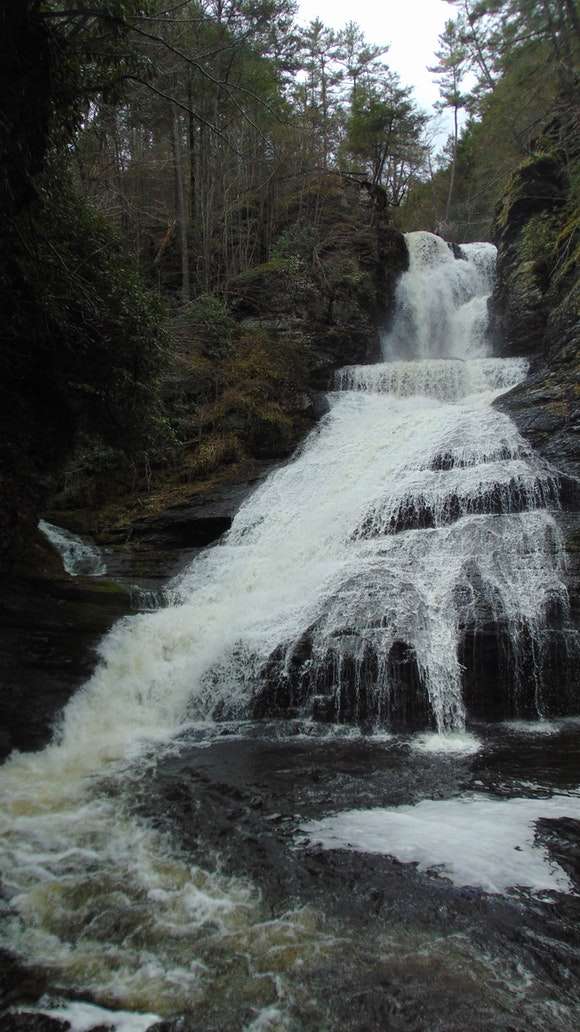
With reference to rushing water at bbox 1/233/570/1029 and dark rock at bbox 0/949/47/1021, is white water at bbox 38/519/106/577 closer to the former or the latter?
rushing water at bbox 1/233/570/1029

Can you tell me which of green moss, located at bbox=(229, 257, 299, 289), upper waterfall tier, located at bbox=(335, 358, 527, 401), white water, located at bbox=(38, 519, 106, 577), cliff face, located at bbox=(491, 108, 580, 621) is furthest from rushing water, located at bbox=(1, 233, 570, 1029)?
green moss, located at bbox=(229, 257, 299, 289)

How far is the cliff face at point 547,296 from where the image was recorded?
10.8 m

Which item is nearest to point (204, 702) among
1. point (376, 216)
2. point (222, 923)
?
point (222, 923)

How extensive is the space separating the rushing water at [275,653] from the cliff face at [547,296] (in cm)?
56

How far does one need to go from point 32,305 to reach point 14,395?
5.83 feet

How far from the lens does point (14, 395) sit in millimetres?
8117

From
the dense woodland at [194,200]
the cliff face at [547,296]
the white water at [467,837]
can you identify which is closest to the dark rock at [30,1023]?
the white water at [467,837]

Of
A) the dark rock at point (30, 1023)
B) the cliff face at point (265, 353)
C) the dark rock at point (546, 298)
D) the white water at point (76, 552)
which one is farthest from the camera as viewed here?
the cliff face at point (265, 353)

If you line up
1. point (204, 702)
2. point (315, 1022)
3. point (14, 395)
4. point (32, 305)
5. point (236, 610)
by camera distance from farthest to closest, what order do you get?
point (236, 610), point (14, 395), point (204, 702), point (32, 305), point (315, 1022)

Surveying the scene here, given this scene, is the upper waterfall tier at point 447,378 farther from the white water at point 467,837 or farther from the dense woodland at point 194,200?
the white water at point 467,837

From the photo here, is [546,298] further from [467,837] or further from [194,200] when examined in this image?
[467,837]

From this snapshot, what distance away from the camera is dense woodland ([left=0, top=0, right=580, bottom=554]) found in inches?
234

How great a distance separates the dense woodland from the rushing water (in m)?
2.77

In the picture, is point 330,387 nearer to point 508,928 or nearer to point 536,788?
point 536,788
